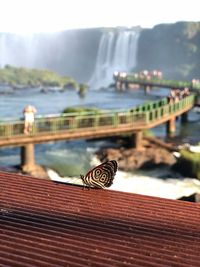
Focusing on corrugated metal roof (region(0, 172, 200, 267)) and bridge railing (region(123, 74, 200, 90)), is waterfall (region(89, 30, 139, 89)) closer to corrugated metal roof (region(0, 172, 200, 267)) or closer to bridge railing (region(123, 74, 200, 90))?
bridge railing (region(123, 74, 200, 90))

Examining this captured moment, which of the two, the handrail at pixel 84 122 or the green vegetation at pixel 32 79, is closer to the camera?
the handrail at pixel 84 122

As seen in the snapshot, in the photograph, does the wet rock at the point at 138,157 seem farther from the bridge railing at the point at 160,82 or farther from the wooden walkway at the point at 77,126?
the bridge railing at the point at 160,82

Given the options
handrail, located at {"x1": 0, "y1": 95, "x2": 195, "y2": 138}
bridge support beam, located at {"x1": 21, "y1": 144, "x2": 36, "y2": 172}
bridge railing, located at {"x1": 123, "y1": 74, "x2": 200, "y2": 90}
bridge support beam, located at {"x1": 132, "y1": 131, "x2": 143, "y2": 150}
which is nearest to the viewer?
handrail, located at {"x1": 0, "y1": 95, "x2": 195, "y2": 138}

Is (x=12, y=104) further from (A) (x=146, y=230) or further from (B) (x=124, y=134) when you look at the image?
(A) (x=146, y=230)

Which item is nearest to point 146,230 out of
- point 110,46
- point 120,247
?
point 120,247

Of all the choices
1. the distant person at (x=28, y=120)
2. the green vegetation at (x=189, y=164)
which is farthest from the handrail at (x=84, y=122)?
the green vegetation at (x=189, y=164)

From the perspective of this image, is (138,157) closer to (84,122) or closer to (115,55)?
(84,122)

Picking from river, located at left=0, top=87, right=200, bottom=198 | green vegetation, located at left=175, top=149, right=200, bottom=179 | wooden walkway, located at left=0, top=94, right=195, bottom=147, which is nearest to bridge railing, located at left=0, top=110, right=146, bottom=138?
wooden walkway, located at left=0, top=94, right=195, bottom=147
